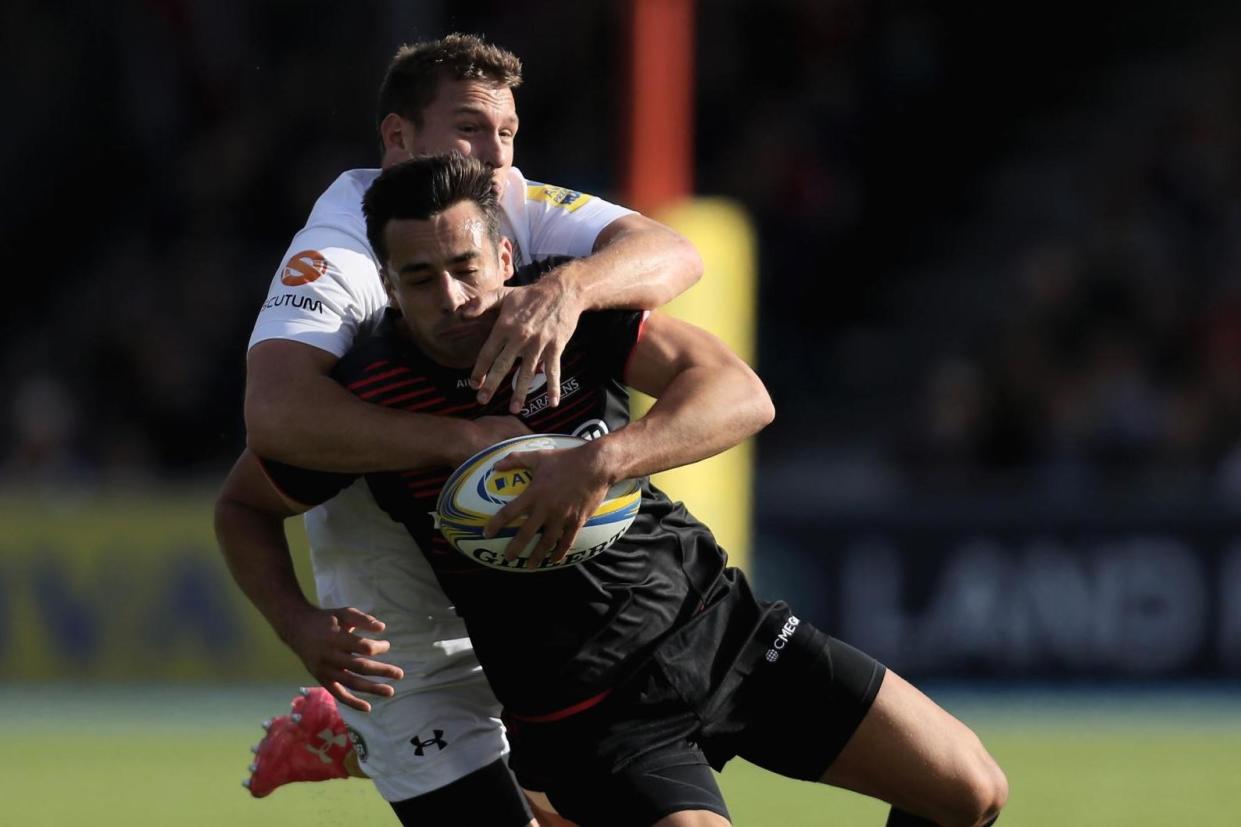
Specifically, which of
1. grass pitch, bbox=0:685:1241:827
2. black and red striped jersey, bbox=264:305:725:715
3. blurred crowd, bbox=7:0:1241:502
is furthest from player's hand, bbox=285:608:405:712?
blurred crowd, bbox=7:0:1241:502

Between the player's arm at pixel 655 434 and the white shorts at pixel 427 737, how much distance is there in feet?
2.85

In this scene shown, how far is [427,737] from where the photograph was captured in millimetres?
4762

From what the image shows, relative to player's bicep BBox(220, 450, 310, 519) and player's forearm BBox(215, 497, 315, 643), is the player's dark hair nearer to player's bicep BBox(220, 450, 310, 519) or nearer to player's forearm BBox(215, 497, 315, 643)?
player's bicep BBox(220, 450, 310, 519)

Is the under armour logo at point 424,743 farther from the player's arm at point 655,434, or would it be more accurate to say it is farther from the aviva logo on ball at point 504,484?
the aviva logo on ball at point 504,484

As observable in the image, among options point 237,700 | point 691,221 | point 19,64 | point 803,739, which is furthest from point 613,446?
point 19,64

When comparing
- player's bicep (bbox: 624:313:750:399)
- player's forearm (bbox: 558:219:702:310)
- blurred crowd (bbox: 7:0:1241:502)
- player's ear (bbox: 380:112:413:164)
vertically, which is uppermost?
player's ear (bbox: 380:112:413:164)

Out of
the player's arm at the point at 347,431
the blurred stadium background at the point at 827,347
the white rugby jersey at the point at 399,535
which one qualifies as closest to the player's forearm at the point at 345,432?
the player's arm at the point at 347,431

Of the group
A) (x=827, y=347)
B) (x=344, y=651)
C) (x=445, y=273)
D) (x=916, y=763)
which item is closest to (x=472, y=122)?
(x=445, y=273)

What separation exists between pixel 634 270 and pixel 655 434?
468 mm

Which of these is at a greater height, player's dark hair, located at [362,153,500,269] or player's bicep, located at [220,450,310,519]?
player's dark hair, located at [362,153,500,269]

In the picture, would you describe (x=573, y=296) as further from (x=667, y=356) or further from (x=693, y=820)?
(x=693, y=820)

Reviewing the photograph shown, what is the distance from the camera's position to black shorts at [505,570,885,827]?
4262 millimetres

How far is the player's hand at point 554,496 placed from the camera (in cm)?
395

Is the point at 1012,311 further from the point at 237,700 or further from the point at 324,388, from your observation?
the point at 324,388
